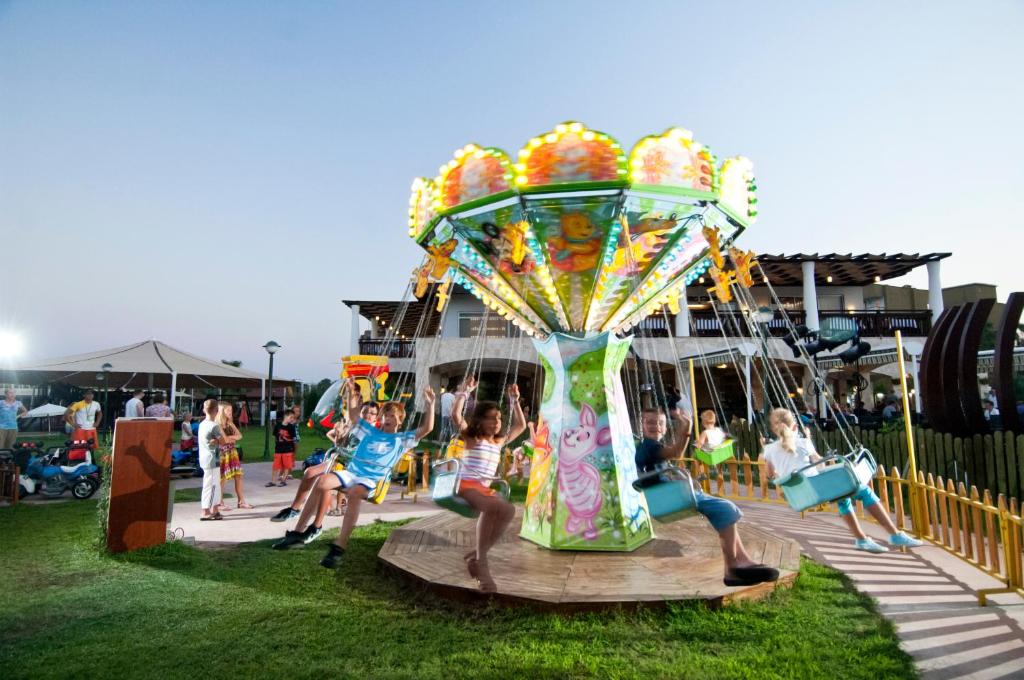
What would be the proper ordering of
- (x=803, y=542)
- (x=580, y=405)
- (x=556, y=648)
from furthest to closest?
(x=803, y=542) < (x=580, y=405) < (x=556, y=648)

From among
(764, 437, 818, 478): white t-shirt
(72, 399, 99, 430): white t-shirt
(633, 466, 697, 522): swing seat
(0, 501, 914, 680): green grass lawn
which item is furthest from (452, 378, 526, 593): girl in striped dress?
(72, 399, 99, 430): white t-shirt

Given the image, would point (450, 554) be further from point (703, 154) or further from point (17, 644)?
point (703, 154)

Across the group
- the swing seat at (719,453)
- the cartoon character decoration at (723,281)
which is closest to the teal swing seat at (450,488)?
the swing seat at (719,453)

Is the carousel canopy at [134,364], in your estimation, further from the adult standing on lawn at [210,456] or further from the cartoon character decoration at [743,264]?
the cartoon character decoration at [743,264]

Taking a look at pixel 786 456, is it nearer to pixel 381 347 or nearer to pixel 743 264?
pixel 743 264

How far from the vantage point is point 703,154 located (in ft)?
15.7

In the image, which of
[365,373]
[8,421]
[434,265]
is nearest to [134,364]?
[8,421]

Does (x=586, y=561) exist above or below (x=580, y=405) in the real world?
below

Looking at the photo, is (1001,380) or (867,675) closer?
(867,675)

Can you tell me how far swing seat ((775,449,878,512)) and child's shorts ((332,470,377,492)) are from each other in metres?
2.86

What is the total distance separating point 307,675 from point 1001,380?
30.3 ft

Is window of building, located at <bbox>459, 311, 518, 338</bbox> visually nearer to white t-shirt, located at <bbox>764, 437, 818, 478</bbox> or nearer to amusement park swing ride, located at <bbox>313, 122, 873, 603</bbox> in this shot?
amusement park swing ride, located at <bbox>313, 122, 873, 603</bbox>

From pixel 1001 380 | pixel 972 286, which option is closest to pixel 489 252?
pixel 1001 380

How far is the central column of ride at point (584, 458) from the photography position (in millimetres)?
5445
